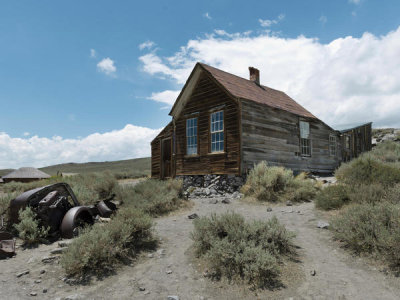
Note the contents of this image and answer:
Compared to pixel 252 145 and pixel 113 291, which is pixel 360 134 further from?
pixel 113 291

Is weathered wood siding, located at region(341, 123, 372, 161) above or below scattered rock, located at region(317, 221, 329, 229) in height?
above

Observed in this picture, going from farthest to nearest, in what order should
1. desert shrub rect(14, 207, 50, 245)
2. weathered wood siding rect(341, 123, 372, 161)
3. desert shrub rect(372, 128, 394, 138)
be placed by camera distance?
desert shrub rect(372, 128, 394, 138) → weathered wood siding rect(341, 123, 372, 161) → desert shrub rect(14, 207, 50, 245)

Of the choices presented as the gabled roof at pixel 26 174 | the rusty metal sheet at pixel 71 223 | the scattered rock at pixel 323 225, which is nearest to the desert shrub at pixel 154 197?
the rusty metal sheet at pixel 71 223

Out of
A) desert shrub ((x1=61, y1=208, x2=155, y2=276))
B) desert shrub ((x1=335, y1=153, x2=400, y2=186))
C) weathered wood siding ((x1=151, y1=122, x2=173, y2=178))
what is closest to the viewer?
desert shrub ((x1=61, y1=208, x2=155, y2=276))

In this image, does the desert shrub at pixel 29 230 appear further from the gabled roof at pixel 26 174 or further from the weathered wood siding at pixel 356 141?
the gabled roof at pixel 26 174

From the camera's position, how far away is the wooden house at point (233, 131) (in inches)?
489

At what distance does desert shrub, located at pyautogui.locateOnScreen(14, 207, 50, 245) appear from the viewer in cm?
619

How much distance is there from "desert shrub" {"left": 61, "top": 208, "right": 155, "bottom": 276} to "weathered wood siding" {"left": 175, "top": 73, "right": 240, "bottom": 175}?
6.85m

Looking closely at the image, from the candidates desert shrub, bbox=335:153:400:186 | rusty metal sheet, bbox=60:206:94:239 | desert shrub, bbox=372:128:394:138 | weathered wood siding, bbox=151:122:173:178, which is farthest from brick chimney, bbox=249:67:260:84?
desert shrub, bbox=372:128:394:138

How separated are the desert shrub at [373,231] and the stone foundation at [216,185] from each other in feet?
20.5

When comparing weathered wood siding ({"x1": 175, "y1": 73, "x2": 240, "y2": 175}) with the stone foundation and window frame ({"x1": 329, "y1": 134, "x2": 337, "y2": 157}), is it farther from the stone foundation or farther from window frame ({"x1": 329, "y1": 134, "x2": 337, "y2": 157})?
window frame ({"x1": 329, "y1": 134, "x2": 337, "y2": 157})

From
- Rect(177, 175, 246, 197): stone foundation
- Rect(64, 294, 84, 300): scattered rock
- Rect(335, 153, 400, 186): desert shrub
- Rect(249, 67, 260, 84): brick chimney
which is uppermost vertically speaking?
Rect(249, 67, 260, 84): brick chimney

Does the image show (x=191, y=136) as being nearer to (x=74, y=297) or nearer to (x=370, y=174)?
(x=370, y=174)

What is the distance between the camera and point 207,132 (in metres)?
13.7
